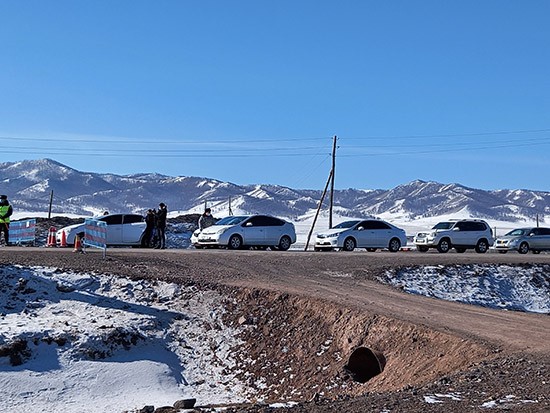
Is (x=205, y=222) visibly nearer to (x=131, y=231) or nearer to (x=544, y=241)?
(x=131, y=231)

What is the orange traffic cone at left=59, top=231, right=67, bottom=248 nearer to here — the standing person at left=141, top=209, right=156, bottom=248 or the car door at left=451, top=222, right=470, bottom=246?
the standing person at left=141, top=209, right=156, bottom=248

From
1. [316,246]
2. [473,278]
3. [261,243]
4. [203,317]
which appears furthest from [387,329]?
[316,246]

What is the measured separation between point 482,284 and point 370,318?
10.3m

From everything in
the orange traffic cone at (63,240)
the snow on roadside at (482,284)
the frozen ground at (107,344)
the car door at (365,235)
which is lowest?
the frozen ground at (107,344)

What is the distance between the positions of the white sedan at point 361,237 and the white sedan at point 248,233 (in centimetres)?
169

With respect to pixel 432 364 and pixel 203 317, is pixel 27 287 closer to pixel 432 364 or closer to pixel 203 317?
pixel 203 317

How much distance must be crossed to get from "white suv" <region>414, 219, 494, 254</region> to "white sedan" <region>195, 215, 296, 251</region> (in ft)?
25.9

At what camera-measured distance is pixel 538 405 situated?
8594 mm

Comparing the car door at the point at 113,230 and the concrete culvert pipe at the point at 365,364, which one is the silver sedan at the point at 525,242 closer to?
the car door at the point at 113,230

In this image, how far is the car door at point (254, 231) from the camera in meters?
32.1

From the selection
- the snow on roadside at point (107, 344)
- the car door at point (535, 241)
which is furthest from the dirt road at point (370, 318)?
the car door at point (535, 241)

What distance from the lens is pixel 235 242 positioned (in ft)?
104

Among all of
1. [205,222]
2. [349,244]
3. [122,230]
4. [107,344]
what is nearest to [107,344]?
[107,344]

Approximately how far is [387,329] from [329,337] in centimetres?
130
